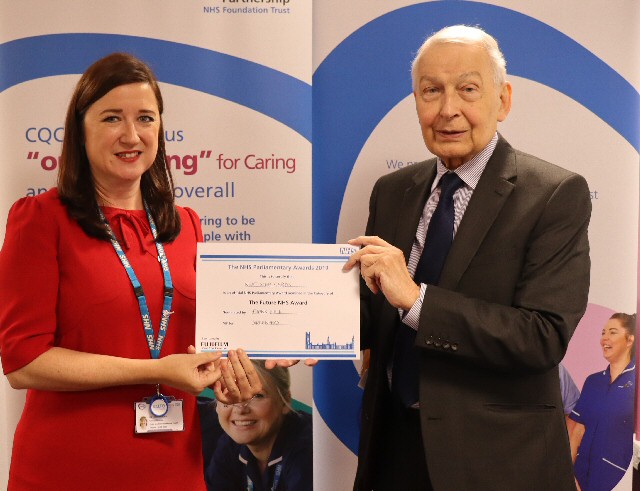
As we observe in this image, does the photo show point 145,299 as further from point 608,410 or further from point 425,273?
point 608,410

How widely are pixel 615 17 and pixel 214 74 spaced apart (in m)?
1.97

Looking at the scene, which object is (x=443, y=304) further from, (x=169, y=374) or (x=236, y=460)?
(x=236, y=460)

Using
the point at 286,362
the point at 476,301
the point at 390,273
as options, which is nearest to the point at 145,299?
the point at 286,362

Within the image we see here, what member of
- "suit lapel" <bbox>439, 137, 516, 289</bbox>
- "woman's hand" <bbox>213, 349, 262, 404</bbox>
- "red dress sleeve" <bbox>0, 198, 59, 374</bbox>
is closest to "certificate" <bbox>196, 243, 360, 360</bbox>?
"woman's hand" <bbox>213, 349, 262, 404</bbox>

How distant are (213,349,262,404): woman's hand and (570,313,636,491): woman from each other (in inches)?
78.0

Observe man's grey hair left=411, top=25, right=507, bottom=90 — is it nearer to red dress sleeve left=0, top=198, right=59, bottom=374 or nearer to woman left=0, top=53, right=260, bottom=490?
woman left=0, top=53, right=260, bottom=490

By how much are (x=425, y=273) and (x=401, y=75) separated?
141 cm

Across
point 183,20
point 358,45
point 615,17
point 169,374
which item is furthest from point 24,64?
point 615,17

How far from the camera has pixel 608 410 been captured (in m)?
3.66

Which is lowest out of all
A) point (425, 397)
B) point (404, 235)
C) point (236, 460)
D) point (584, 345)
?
point (236, 460)

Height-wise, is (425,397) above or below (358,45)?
below

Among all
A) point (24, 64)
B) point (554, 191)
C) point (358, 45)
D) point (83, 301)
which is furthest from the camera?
point (358, 45)

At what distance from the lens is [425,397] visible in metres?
2.34

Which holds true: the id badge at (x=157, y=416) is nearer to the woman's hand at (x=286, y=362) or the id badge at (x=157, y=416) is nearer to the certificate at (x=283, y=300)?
the certificate at (x=283, y=300)
